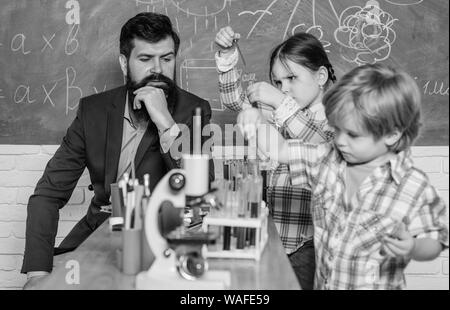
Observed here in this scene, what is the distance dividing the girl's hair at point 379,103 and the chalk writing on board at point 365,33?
1169 millimetres

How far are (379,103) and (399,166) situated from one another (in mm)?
172

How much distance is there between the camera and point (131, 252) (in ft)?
4.02

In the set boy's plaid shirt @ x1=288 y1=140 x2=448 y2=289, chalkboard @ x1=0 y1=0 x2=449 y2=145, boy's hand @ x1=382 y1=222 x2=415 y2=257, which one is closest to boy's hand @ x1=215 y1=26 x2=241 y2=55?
chalkboard @ x1=0 y1=0 x2=449 y2=145

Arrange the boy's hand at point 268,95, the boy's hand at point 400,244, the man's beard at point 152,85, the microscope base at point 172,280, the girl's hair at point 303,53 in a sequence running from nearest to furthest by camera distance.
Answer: the microscope base at point 172,280, the boy's hand at point 400,244, the boy's hand at point 268,95, the girl's hair at point 303,53, the man's beard at point 152,85

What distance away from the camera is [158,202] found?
47.4 inches

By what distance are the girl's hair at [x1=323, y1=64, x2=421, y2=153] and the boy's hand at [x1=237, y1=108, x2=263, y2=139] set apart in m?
0.23

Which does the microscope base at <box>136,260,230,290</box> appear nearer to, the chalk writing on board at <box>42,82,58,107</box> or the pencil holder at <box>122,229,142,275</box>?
the pencil holder at <box>122,229,142,275</box>

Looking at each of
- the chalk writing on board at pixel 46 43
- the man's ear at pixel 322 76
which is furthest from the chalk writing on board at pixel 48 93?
the man's ear at pixel 322 76

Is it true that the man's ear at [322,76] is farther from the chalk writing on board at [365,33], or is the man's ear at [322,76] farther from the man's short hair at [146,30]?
the man's short hair at [146,30]

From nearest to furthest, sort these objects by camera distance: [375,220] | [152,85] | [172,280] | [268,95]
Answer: [172,280] < [375,220] < [268,95] < [152,85]

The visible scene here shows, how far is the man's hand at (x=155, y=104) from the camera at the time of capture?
2.11 metres

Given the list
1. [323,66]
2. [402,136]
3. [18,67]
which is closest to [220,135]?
[323,66]

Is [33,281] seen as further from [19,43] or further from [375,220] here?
[19,43]

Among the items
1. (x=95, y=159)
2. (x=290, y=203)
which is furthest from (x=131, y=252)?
(x=95, y=159)
